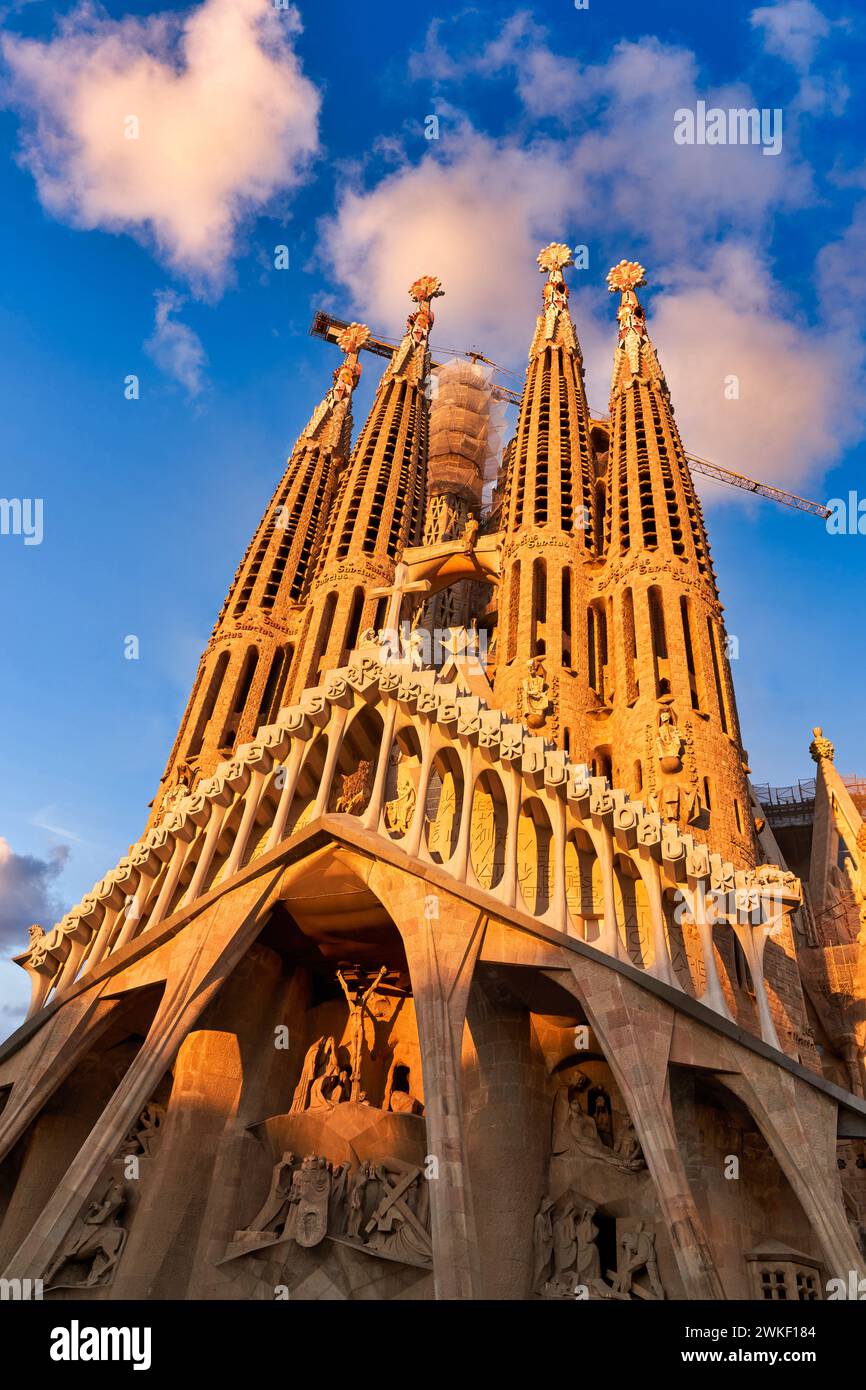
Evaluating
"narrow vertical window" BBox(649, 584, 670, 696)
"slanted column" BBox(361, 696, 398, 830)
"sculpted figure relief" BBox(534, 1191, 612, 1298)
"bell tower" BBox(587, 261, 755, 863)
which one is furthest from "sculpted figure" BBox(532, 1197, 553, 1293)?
"narrow vertical window" BBox(649, 584, 670, 696)

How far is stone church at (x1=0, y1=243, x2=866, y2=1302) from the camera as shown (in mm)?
15227

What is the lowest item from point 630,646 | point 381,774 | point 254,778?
point 381,774

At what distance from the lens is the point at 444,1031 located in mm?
15586

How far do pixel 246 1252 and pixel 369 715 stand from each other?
9.62 metres

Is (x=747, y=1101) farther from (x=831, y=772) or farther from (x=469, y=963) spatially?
(x=831, y=772)

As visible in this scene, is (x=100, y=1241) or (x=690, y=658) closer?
(x=100, y=1241)

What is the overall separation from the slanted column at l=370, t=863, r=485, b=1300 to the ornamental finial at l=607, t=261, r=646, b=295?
30319 mm

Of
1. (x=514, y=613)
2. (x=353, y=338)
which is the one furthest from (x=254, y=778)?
(x=353, y=338)

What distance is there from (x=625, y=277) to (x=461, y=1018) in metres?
33.3

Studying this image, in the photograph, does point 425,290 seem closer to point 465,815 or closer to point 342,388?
point 342,388

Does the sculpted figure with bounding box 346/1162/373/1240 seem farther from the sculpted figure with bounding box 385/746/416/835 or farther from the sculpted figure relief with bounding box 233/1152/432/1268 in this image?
the sculpted figure with bounding box 385/746/416/835

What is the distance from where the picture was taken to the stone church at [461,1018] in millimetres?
15227

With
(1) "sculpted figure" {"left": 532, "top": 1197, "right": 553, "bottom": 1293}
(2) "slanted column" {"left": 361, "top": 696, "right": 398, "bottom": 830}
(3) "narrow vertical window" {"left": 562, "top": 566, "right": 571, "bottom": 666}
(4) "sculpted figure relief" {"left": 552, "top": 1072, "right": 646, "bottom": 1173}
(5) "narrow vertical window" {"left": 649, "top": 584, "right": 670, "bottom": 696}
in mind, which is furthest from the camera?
(3) "narrow vertical window" {"left": 562, "top": 566, "right": 571, "bottom": 666}
